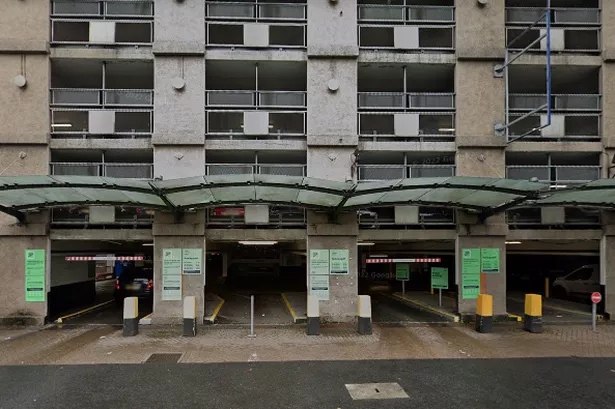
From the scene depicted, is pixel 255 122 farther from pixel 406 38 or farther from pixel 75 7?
pixel 75 7

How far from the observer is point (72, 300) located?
16.6 metres

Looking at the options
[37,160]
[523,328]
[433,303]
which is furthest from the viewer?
[433,303]

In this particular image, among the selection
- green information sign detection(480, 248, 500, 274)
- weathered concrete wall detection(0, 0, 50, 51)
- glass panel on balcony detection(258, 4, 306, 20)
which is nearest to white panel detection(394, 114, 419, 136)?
green information sign detection(480, 248, 500, 274)

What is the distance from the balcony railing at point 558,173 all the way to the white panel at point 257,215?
8.64 meters

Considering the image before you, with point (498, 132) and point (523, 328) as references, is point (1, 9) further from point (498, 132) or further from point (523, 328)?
point (523, 328)

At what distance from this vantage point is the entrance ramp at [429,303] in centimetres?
1414

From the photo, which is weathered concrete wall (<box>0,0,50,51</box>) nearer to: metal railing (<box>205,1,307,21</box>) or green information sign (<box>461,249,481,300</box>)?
metal railing (<box>205,1,307,21</box>)

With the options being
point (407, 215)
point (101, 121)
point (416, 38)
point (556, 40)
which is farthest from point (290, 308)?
point (556, 40)

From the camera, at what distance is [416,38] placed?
1416 cm

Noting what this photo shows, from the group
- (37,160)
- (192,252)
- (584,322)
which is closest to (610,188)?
(584,322)

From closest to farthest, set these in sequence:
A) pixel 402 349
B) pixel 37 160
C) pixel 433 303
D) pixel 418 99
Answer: pixel 402 349
pixel 37 160
pixel 418 99
pixel 433 303

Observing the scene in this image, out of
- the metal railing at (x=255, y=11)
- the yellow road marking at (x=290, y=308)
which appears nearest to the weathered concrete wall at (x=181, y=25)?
the metal railing at (x=255, y=11)

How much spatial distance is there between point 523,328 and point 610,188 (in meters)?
4.70

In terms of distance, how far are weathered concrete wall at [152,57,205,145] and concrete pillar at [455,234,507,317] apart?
30.7ft
